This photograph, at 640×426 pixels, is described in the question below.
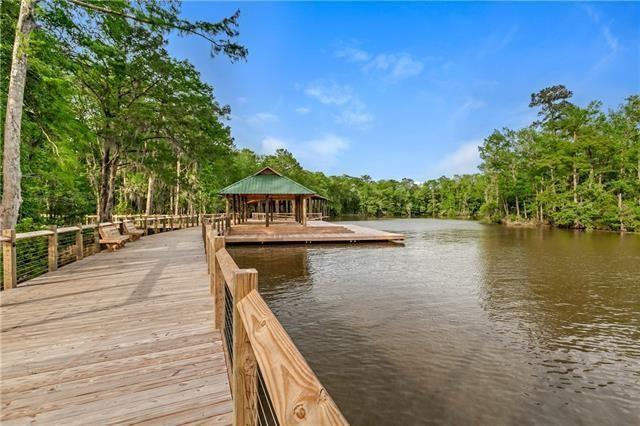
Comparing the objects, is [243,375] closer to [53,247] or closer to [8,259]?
[8,259]

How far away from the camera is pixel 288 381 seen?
921mm

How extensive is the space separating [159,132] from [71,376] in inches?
669

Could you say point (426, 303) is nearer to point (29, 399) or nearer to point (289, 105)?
point (29, 399)

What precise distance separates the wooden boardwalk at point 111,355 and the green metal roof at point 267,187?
1688cm

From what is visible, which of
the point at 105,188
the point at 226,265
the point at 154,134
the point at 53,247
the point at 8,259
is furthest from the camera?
the point at 154,134

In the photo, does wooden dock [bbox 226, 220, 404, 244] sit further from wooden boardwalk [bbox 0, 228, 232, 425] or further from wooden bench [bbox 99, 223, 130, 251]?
wooden boardwalk [bbox 0, 228, 232, 425]

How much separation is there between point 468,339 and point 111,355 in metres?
5.93

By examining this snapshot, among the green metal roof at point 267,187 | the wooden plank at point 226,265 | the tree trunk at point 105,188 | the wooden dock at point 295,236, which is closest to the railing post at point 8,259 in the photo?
the wooden plank at point 226,265

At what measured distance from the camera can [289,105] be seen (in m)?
34.0

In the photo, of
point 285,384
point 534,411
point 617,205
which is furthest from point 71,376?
point 617,205

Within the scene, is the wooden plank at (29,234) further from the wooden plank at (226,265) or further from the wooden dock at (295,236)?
the wooden dock at (295,236)

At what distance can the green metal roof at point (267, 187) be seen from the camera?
74.4 ft

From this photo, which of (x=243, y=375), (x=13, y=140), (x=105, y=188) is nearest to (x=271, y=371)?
(x=243, y=375)

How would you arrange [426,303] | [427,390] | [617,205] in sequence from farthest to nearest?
[617,205] → [426,303] → [427,390]
